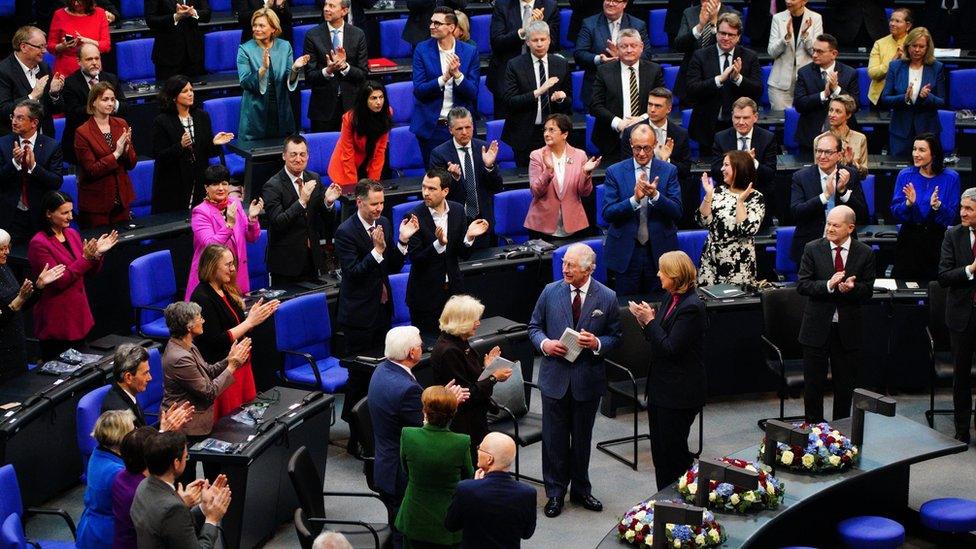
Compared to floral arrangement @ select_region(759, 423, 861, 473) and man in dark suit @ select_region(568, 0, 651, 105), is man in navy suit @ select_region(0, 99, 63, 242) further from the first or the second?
floral arrangement @ select_region(759, 423, 861, 473)

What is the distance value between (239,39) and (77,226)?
11.5 ft

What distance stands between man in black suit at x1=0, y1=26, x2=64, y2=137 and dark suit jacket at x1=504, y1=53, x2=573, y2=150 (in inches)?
149

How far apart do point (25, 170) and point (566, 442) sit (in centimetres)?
469

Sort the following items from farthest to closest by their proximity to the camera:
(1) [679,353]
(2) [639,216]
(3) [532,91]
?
(3) [532,91], (2) [639,216], (1) [679,353]

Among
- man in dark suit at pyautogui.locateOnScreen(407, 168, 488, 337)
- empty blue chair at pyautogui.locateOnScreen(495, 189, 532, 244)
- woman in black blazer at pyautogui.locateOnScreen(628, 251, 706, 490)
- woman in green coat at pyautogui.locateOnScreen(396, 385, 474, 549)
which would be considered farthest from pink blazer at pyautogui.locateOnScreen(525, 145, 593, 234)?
woman in green coat at pyautogui.locateOnScreen(396, 385, 474, 549)

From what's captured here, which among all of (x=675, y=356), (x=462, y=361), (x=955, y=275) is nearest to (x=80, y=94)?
(x=462, y=361)

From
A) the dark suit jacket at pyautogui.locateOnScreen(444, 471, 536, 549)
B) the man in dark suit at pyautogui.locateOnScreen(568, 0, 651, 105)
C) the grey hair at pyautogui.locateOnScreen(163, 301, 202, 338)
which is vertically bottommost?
the dark suit jacket at pyautogui.locateOnScreen(444, 471, 536, 549)

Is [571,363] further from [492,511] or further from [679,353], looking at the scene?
[492,511]

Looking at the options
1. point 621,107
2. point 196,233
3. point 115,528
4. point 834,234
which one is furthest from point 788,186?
point 115,528

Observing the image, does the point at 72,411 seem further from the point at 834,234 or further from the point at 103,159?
the point at 834,234

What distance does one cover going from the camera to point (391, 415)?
7523 millimetres

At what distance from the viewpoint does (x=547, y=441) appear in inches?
338

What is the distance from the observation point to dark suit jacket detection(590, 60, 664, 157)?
38.7 feet

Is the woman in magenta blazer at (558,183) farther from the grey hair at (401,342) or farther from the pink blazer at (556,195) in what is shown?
the grey hair at (401,342)
